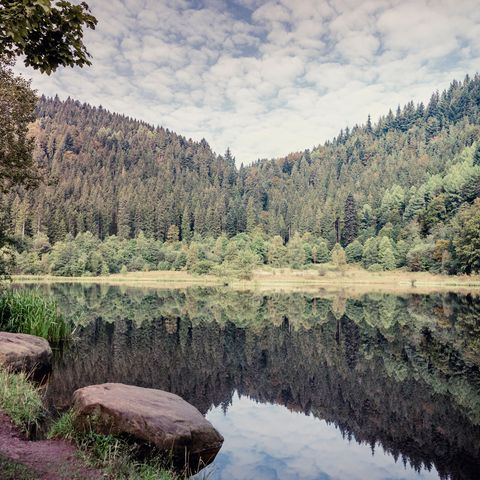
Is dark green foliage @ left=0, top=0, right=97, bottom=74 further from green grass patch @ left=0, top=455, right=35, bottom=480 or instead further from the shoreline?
the shoreline

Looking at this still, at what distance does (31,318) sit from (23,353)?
18.1 feet

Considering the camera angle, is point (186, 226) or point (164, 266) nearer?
point (164, 266)

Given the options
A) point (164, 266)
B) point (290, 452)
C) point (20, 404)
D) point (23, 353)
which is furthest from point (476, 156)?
point (20, 404)

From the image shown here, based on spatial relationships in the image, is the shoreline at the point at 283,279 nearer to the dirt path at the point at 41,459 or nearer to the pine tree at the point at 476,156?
the dirt path at the point at 41,459

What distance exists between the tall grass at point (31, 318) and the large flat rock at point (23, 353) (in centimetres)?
330

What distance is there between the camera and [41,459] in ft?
22.5

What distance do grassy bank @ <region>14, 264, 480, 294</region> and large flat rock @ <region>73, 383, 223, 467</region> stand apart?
6598 cm

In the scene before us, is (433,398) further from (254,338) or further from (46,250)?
(46,250)

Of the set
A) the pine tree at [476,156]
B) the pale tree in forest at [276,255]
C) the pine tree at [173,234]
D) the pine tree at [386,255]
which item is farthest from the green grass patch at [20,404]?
the pine tree at [476,156]

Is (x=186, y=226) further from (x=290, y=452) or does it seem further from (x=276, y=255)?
(x=290, y=452)

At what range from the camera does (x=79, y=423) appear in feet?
27.8

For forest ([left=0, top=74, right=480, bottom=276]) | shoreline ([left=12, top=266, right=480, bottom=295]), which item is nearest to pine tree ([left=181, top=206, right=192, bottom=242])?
forest ([left=0, top=74, right=480, bottom=276])

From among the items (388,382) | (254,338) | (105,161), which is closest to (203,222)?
(105,161)

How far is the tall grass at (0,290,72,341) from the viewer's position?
58.1ft
